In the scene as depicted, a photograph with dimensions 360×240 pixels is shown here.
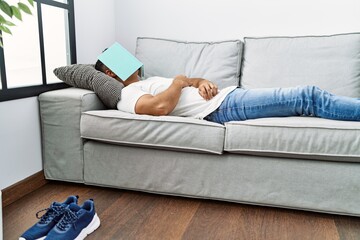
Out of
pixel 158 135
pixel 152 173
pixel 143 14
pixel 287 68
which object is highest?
pixel 143 14

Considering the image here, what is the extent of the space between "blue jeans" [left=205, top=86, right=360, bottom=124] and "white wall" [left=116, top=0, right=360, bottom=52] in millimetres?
811

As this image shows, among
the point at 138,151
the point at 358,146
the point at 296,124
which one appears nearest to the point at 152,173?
the point at 138,151

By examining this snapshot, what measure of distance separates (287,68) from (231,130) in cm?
75

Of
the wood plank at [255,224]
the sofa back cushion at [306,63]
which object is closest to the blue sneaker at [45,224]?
the wood plank at [255,224]

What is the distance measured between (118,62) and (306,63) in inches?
44.5

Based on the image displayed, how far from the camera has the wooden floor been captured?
1.23m

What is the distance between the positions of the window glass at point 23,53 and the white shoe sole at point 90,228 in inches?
32.5

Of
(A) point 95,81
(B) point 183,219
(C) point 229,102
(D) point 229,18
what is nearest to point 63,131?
(A) point 95,81

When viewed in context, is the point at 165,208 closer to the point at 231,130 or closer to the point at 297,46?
the point at 231,130

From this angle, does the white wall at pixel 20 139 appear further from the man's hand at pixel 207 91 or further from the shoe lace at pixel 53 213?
the man's hand at pixel 207 91

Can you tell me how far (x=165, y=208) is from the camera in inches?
57.2

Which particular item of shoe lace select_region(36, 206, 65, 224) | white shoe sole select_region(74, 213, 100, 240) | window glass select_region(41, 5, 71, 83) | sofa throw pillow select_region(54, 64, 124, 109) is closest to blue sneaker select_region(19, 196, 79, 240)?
shoe lace select_region(36, 206, 65, 224)

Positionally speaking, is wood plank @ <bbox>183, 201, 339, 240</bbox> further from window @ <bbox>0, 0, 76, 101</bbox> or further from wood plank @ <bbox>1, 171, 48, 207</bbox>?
window @ <bbox>0, 0, 76, 101</bbox>

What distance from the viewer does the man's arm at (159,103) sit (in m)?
1.50
